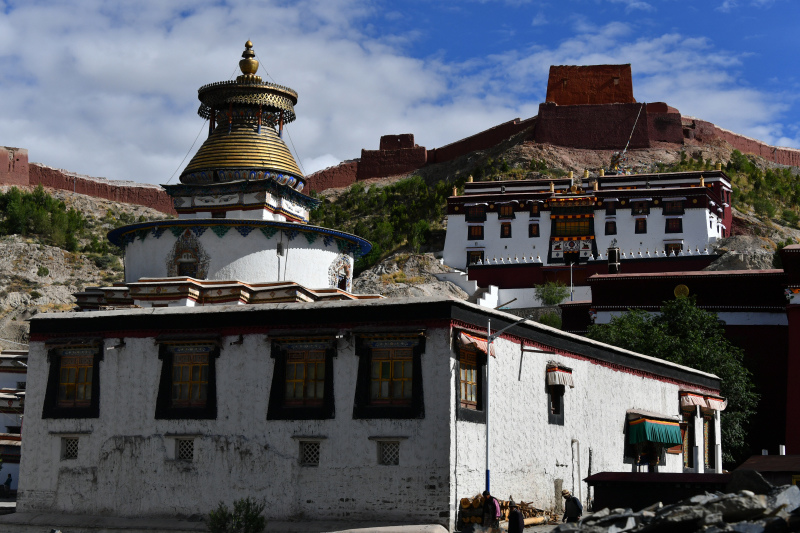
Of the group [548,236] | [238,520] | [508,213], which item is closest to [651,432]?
[238,520]

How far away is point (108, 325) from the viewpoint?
80.5 feet

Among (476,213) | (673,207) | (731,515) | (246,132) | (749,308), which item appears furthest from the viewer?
(476,213)

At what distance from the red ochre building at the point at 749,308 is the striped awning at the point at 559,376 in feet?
47.2

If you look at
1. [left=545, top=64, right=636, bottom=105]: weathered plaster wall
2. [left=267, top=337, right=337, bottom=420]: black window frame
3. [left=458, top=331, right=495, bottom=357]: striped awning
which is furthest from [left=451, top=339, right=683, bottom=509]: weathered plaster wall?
[left=545, top=64, right=636, bottom=105]: weathered plaster wall

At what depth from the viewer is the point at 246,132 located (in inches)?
1347

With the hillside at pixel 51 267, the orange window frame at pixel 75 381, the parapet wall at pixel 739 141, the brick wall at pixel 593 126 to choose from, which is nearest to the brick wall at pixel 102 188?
the hillside at pixel 51 267

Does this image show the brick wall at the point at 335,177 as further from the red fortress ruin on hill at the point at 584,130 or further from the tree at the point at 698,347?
the tree at the point at 698,347

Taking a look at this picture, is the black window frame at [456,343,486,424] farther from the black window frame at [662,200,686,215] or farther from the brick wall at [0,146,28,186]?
the brick wall at [0,146,28,186]

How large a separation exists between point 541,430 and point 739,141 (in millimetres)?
76906

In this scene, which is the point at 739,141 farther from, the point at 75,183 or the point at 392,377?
the point at 392,377

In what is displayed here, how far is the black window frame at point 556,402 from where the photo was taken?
2480 centimetres

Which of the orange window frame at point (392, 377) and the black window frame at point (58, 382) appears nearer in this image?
the orange window frame at point (392, 377)

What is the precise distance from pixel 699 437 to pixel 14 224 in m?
61.4

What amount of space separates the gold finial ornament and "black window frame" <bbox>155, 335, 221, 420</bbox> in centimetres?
1352
